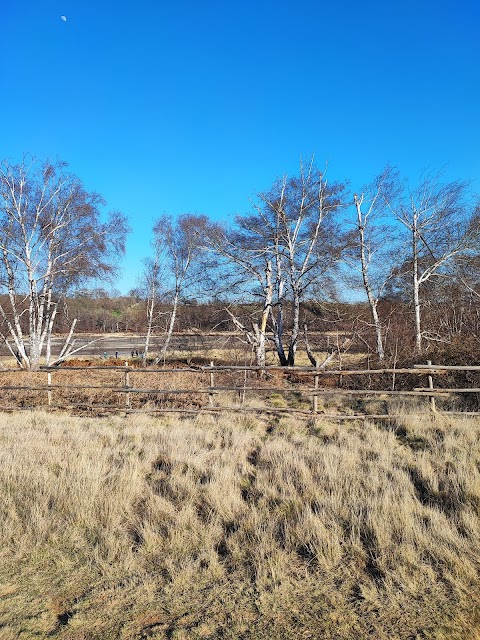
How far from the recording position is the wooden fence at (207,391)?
10.1 meters

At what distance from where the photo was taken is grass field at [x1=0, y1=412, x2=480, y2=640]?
108 inches

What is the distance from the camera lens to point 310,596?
9.84ft

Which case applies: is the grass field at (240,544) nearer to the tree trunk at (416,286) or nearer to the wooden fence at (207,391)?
the wooden fence at (207,391)

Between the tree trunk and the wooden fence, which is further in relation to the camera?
the tree trunk

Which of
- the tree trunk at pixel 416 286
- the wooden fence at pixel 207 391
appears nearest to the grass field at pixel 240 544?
the wooden fence at pixel 207 391

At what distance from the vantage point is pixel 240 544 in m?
3.73

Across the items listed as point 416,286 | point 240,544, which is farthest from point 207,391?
point 416,286

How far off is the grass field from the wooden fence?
354cm

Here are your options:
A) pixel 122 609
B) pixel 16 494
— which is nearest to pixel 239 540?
→ pixel 122 609

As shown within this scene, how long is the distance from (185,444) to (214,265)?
13.0 m

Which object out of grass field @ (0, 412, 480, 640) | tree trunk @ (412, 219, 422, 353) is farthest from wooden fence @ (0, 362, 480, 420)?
grass field @ (0, 412, 480, 640)

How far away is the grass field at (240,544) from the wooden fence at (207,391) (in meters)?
3.54

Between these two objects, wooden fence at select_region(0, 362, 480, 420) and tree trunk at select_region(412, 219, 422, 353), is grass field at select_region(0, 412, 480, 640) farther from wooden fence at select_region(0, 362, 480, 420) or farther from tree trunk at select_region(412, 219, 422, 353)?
tree trunk at select_region(412, 219, 422, 353)

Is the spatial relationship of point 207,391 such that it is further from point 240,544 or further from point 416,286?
point 416,286
